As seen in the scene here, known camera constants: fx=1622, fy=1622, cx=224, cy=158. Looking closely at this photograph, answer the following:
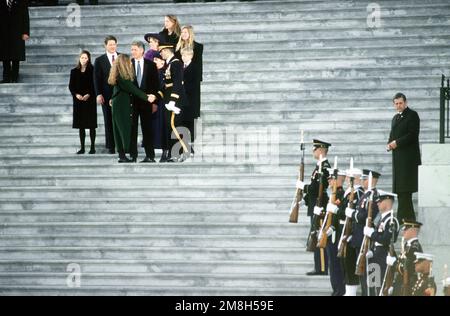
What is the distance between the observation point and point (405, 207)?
2089 cm

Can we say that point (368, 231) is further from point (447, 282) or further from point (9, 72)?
point (9, 72)

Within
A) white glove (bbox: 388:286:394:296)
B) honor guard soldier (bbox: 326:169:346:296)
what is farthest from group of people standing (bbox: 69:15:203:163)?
white glove (bbox: 388:286:394:296)

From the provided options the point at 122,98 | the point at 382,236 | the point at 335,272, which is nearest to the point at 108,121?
the point at 122,98

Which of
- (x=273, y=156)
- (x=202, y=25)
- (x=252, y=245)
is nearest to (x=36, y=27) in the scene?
(x=202, y=25)

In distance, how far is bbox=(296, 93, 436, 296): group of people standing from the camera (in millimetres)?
18438

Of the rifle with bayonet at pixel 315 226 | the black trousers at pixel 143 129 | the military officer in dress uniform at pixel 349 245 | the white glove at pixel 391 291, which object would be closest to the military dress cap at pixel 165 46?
the black trousers at pixel 143 129

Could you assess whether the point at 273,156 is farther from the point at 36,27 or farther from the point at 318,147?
the point at 36,27

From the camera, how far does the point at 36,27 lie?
1083 inches

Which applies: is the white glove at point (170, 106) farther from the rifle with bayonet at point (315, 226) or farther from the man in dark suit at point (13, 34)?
the man in dark suit at point (13, 34)

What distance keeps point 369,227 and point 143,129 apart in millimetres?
5111

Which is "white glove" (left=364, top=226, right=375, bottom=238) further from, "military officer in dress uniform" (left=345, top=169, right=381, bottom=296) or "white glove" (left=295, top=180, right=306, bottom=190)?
"white glove" (left=295, top=180, right=306, bottom=190)

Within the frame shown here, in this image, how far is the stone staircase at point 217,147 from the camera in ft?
68.4

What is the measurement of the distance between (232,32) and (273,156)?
4.17 meters
